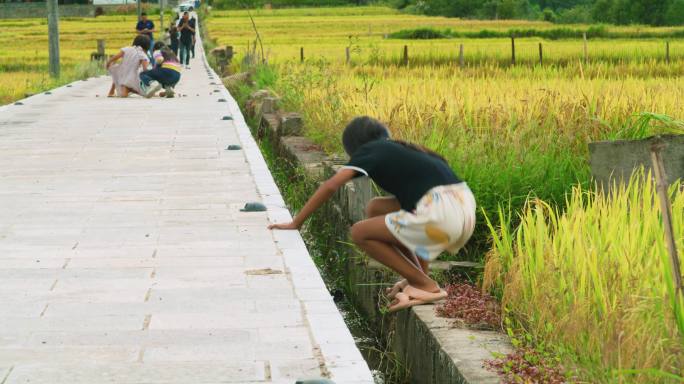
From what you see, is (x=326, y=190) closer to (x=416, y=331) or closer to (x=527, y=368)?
→ (x=416, y=331)

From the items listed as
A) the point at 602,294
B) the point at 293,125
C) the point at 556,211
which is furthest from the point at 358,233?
the point at 293,125

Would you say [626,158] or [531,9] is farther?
[531,9]

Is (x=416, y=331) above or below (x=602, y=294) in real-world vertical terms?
below

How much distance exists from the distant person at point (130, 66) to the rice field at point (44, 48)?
401 centimetres

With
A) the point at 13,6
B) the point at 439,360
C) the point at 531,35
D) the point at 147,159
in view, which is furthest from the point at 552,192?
the point at 13,6

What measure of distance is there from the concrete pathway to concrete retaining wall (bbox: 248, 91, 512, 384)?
1.00 ft

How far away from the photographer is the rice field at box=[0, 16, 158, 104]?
84.0 ft

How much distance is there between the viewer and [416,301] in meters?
4.91

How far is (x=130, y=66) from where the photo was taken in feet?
59.8

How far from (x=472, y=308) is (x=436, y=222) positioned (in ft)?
Result: 2.02

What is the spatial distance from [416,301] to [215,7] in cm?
10910

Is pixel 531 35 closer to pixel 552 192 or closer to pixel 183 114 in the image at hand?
pixel 183 114

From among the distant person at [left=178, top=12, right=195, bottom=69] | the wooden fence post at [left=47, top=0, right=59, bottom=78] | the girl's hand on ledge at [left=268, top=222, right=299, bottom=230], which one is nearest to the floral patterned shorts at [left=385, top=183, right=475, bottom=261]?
the girl's hand on ledge at [left=268, top=222, right=299, bottom=230]

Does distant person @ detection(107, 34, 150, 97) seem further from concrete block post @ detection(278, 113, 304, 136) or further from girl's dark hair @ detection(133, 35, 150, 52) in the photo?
concrete block post @ detection(278, 113, 304, 136)
